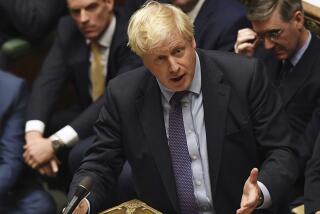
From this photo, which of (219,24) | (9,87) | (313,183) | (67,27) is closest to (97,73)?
(67,27)

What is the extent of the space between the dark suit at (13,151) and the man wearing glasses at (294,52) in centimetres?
69

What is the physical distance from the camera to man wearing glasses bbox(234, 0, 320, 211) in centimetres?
188

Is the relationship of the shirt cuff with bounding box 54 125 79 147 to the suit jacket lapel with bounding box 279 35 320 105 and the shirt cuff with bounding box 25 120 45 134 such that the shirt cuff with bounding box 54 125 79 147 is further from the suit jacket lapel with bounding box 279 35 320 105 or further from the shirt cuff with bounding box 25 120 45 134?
the suit jacket lapel with bounding box 279 35 320 105

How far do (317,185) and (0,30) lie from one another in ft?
4.49

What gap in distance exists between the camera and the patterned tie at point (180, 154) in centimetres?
162

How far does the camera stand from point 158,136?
64.0 inches

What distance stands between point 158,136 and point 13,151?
684 millimetres

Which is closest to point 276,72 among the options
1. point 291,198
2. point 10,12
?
point 291,198

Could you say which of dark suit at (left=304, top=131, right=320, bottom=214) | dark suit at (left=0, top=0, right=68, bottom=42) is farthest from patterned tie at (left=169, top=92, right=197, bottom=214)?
dark suit at (left=0, top=0, right=68, bottom=42)

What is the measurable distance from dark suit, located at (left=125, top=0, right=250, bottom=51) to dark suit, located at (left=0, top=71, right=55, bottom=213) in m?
0.55

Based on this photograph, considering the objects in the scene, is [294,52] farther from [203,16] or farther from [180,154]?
[180,154]

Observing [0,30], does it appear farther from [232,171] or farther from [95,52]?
[232,171]

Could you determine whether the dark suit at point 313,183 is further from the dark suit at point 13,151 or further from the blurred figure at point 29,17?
the blurred figure at point 29,17

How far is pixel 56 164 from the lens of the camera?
7.30ft
